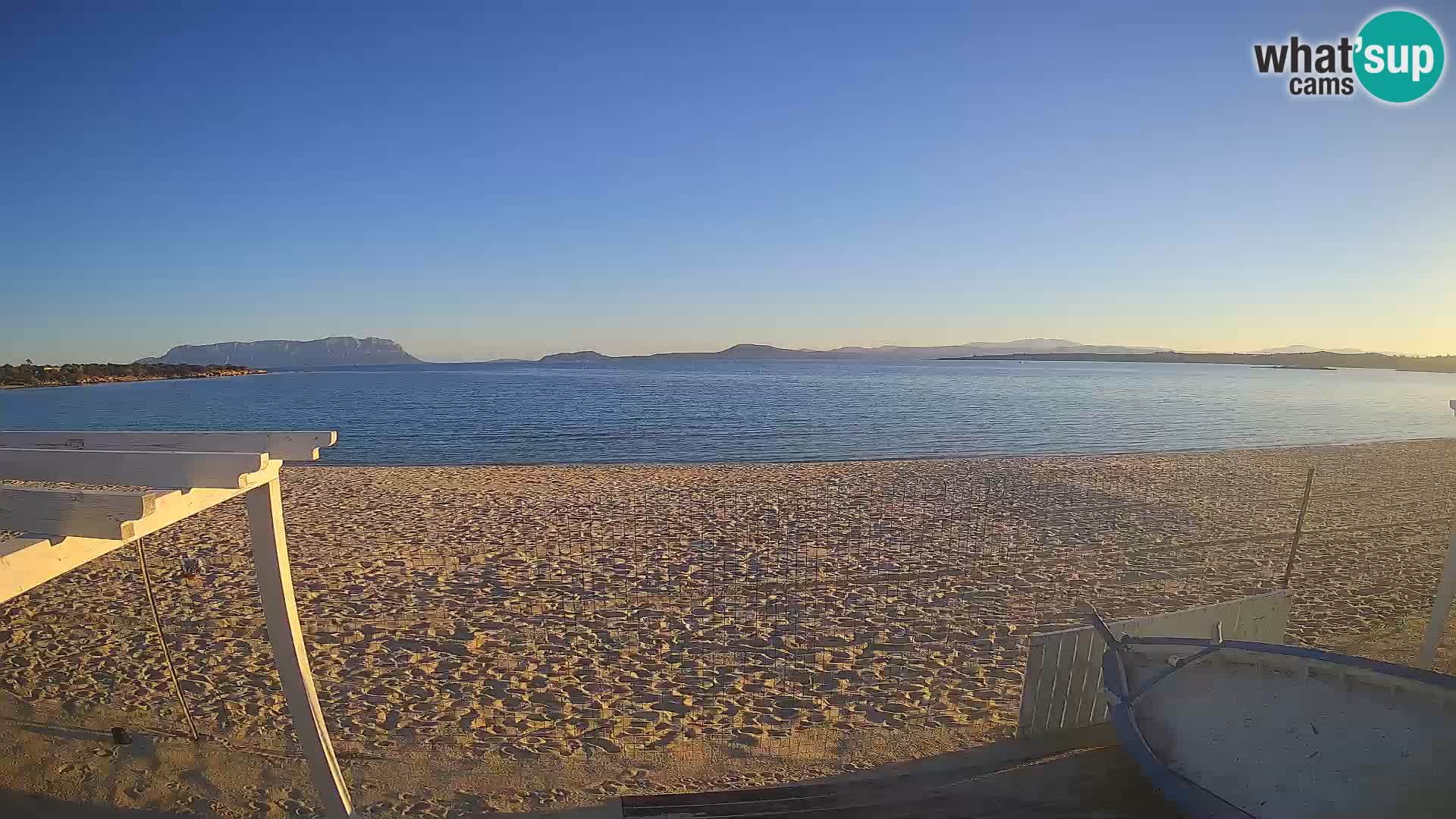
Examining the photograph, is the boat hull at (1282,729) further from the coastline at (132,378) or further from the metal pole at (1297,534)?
the coastline at (132,378)

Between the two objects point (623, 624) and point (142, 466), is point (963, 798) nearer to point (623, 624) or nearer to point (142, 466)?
point (142, 466)

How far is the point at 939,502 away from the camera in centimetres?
1514

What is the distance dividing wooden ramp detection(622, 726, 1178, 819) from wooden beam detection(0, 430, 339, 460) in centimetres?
252

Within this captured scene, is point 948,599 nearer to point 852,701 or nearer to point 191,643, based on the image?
point 852,701

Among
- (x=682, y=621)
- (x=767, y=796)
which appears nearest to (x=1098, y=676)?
(x=767, y=796)

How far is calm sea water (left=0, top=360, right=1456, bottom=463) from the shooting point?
93.8ft

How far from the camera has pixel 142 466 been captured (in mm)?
2828

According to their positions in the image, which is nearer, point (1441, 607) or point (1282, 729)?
point (1282, 729)

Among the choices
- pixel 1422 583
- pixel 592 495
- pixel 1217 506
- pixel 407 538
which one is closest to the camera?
pixel 1422 583

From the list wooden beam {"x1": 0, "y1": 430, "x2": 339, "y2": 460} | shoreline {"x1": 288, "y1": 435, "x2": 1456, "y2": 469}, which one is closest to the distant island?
shoreline {"x1": 288, "y1": 435, "x2": 1456, "y2": 469}

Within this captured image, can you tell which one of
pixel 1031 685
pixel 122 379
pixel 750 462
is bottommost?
pixel 750 462

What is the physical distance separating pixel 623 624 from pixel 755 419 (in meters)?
32.7

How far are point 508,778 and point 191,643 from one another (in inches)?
179

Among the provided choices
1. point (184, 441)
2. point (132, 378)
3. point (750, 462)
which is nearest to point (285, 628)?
point (184, 441)
